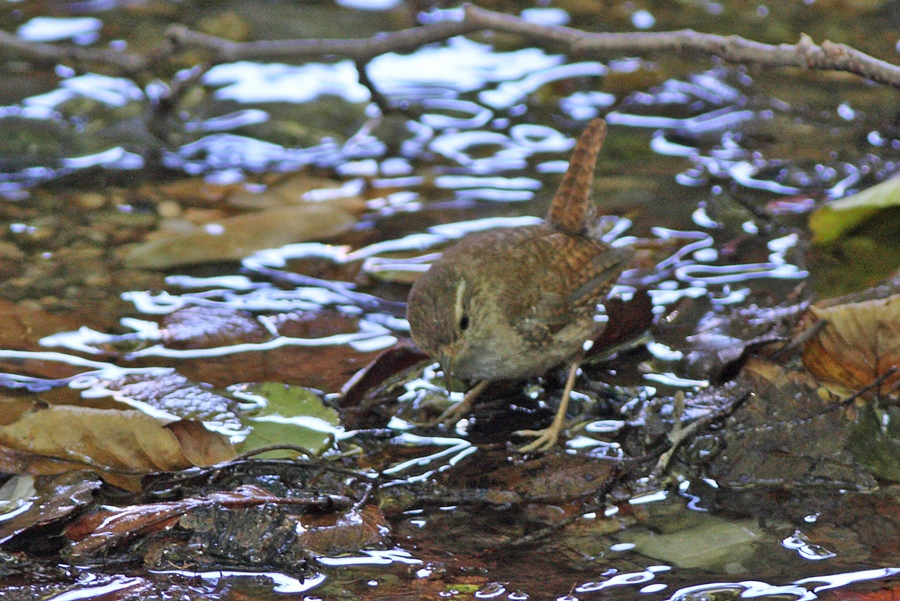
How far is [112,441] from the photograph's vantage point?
3141 millimetres

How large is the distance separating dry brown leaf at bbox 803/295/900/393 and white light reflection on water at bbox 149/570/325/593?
1.88m

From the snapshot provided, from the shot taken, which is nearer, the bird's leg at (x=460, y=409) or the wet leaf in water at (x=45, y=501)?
the wet leaf in water at (x=45, y=501)

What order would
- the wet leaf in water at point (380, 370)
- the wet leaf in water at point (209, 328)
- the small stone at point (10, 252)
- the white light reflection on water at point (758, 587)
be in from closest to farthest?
the white light reflection on water at point (758, 587) → the wet leaf in water at point (380, 370) → the wet leaf in water at point (209, 328) → the small stone at point (10, 252)

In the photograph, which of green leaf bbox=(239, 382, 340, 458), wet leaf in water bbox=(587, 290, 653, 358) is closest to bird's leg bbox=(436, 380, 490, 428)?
green leaf bbox=(239, 382, 340, 458)

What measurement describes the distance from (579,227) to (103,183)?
2913mm

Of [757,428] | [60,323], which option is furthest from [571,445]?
[60,323]

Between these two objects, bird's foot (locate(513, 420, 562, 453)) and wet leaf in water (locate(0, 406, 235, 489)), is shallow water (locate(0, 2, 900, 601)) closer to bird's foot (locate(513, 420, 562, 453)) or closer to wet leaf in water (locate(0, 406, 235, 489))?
bird's foot (locate(513, 420, 562, 453))

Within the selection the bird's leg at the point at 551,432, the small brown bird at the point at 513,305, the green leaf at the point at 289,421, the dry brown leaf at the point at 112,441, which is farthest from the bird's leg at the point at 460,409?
the dry brown leaf at the point at 112,441

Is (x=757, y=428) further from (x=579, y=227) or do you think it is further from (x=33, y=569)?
(x=33, y=569)

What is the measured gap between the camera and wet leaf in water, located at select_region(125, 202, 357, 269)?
4.73m

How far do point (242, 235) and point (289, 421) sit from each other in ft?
5.85

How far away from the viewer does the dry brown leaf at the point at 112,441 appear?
3.12 metres

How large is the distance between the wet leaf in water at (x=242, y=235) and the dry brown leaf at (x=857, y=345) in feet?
8.43

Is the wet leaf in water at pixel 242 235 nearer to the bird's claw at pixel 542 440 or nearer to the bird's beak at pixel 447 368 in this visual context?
the bird's beak at pixel 447 368
